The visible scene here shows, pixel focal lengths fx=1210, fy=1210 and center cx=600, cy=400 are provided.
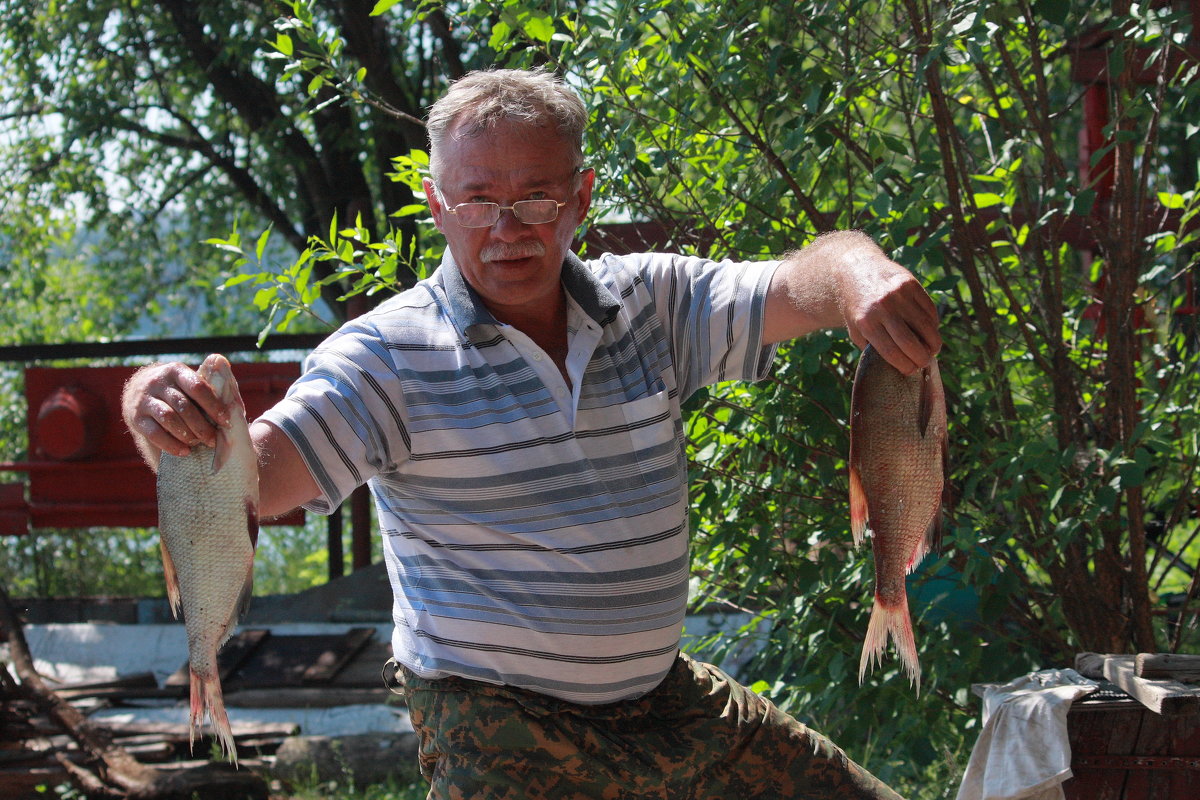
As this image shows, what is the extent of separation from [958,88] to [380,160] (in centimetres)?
473

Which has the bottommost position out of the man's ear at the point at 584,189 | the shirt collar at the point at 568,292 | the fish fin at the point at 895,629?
the fish fin at the point at 895,629

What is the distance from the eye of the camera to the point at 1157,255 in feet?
13.4

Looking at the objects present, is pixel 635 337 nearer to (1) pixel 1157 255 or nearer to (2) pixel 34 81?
(1) pixel 1157 255

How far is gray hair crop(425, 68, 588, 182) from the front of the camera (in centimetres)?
274

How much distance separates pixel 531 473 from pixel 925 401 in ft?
2.77

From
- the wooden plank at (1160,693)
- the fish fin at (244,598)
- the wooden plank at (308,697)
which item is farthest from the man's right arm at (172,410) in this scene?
the wooden plank at (308,697)

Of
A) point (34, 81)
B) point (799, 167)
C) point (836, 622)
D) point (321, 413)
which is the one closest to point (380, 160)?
point (34, 81)

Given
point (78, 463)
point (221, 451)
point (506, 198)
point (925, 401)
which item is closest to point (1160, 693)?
point (925, 401)

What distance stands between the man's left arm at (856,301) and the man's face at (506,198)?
0.56 m

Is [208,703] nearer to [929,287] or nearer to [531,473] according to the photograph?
[531,473]

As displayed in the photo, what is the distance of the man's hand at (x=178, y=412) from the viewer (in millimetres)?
2020

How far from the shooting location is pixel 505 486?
8.61 ft

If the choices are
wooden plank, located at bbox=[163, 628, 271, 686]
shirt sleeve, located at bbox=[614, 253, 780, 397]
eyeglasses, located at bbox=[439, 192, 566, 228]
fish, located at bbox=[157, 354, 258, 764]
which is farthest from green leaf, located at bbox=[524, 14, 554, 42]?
wooden plank, located at bbox=[163, 628, 271, 686]

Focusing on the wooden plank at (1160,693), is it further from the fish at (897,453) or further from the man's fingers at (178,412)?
the man's fingers at (178,412)
